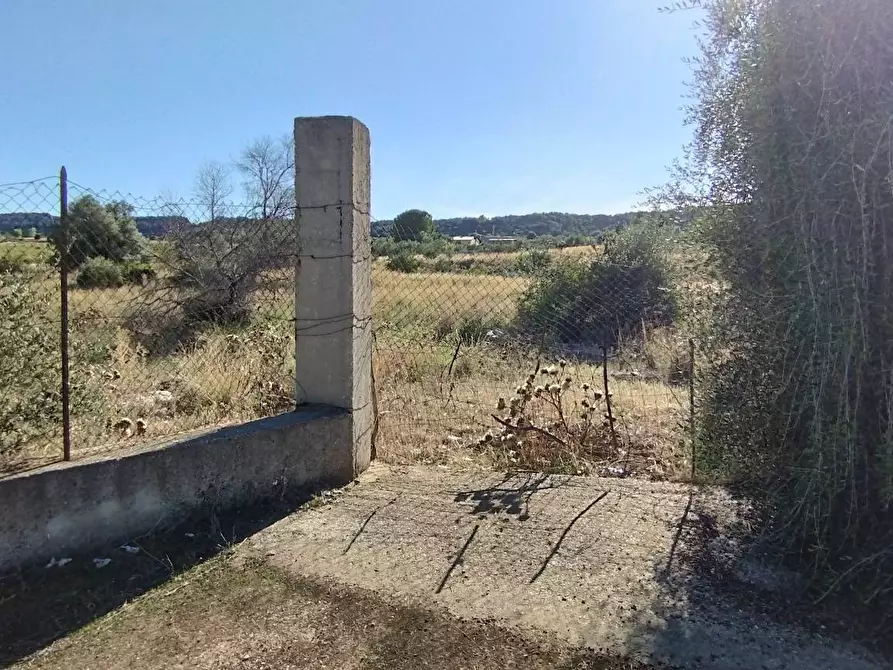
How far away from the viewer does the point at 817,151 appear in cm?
257

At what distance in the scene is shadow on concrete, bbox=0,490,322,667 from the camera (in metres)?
2.70

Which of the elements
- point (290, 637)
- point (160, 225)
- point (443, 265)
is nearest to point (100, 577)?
point (290, 637)

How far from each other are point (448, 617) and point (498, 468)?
1843 mm

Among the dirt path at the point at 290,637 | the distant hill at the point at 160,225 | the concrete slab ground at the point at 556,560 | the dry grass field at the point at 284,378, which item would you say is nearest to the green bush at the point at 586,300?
the dry grass field at the point at 284,378

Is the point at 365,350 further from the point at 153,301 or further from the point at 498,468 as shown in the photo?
the point at 153,301

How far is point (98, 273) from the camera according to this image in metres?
3.77

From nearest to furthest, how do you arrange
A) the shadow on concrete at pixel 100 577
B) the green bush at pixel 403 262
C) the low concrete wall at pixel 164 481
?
1. the shadow on concrete at pixel 100 577
2. the low concrete wall at pixel 164 481
3. the green bush at pixel 403 262

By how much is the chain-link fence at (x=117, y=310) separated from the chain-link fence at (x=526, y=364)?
1.03 metres

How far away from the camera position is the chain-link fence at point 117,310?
11.8 feet

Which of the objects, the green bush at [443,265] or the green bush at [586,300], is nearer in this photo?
the green bush at [443,265]

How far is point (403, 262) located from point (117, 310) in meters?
2.21

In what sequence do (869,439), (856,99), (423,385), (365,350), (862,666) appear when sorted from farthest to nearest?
1. (423,385)
2. (365,350)
3. (869,439)
4. (856,99)
5. (862,666)

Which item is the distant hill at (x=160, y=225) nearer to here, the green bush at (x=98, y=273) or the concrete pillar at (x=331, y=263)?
the green bush at (x=98, y=273)

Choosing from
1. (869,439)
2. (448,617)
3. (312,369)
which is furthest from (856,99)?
(312,369)
